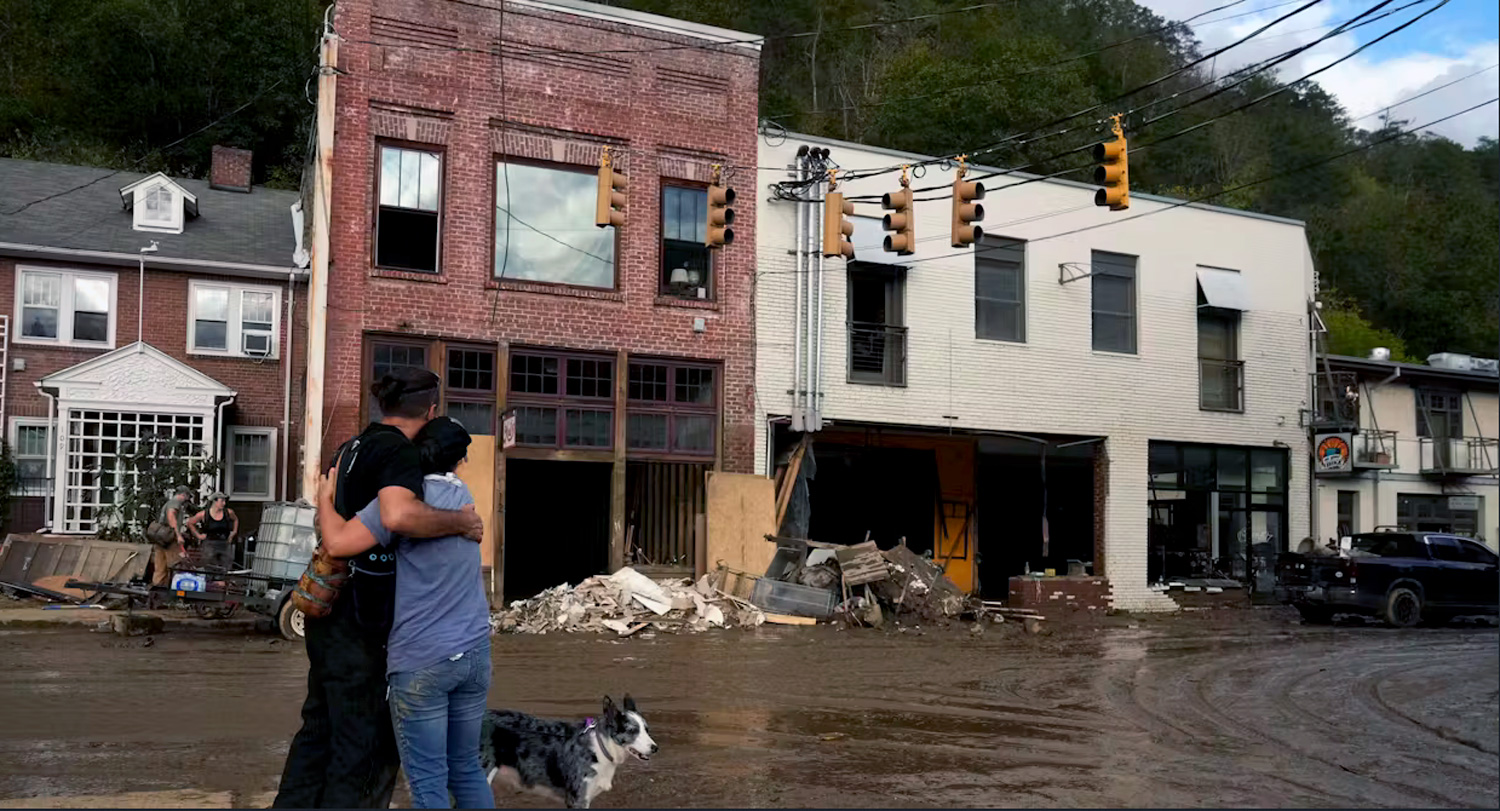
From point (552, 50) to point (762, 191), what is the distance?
421 centimetres

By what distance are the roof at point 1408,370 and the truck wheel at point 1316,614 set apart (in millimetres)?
7263

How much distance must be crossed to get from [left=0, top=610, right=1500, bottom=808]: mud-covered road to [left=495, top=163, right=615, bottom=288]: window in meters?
6.52

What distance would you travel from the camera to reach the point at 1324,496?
28.8 metres

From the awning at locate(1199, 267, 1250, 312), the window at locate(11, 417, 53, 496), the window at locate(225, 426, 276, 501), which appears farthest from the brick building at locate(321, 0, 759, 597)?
the awning at locate(1199, 267, 1250, 312)

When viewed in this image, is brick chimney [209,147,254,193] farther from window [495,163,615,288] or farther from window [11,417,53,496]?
window [495,163,615,288]

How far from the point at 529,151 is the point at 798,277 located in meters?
5.03

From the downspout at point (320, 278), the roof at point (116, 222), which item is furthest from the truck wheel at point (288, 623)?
the roof at point (116, 222)

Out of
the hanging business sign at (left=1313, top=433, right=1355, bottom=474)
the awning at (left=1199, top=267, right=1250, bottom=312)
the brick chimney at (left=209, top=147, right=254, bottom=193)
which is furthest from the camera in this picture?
the brick chimney at (left=209, top=147, right=254, bottom=193)

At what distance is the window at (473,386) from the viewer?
20.3 meters

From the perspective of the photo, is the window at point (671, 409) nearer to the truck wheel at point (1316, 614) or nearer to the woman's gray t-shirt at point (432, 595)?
the truck wheel at point (1316, 614)

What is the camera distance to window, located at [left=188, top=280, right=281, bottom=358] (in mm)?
24484

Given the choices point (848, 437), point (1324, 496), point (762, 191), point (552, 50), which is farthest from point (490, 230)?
point (1324, 496)

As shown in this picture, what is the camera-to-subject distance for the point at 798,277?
74.4ft

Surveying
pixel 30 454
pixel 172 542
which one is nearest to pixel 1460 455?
pixel 172 542
